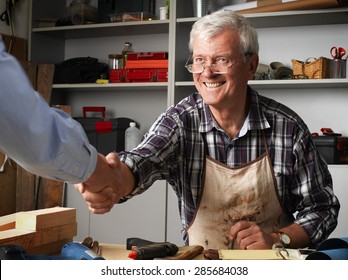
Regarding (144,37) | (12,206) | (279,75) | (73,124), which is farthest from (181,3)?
(73,124)

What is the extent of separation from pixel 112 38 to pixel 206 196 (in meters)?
2.47

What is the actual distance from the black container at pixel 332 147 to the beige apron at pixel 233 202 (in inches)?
51.6

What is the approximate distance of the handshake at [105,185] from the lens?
1272 mm

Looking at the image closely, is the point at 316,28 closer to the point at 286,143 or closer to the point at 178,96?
the point at 178,96

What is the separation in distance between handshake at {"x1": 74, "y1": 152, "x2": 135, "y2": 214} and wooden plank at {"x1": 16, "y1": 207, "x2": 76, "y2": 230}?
160mm

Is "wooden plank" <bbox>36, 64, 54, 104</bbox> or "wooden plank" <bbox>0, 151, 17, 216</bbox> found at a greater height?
"wooden plank" <bbox>36, 64, 54, 104</bbox>

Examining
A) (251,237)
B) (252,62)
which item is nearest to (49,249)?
(251,237)

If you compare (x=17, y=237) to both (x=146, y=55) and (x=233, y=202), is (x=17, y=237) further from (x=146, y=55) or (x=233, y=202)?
(x=146, y=55)

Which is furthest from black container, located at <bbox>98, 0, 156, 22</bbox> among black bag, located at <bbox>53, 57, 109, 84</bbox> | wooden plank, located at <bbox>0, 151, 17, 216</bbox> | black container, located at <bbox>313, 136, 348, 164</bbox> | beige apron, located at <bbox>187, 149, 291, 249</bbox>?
beige apron, located at <bbox>187, 149, 291, 249</bbox>

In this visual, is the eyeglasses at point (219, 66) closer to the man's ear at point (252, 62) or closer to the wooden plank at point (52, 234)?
the man's ear at point (252, 62)

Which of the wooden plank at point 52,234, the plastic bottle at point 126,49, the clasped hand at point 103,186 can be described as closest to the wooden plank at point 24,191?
the plastic bottle at point 126,49

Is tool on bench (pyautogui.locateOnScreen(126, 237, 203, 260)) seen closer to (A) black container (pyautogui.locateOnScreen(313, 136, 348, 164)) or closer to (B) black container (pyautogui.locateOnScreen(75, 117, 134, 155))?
(A) black container (pyautogui.locateOnScreen(313, 136, 348, 164))

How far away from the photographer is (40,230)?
1498 millimetres

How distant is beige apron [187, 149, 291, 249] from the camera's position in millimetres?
1938
